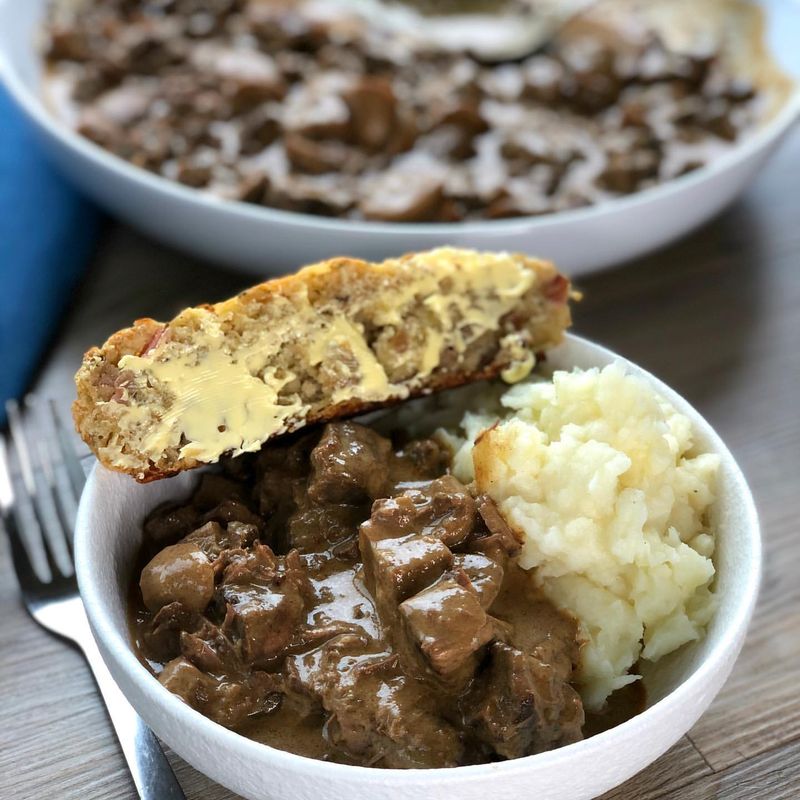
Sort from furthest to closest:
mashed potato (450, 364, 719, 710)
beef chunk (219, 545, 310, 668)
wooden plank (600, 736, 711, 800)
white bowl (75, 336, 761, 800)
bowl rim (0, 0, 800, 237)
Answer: bowl rim (0, 0, 800, 237) < wooden plank (600, 736, 711, 800) < mashed potato (450, 364, 719, 710) < beef chunk (219, 545, 310, 668) < white bowl (75, 336, 761, 800)

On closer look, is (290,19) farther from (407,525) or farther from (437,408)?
(407,525)

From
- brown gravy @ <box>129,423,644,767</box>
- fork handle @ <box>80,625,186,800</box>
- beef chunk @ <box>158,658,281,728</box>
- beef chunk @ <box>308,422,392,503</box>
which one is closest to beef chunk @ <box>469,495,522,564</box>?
brown gravy @ <box>129,423,644,767</box>

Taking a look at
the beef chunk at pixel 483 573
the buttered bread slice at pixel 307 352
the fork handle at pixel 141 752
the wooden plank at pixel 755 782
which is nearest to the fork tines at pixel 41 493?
the fork handle at pixel 141 752

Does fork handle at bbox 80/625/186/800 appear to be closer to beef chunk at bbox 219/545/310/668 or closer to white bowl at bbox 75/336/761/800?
white bowl at bbox 75/336/761/800

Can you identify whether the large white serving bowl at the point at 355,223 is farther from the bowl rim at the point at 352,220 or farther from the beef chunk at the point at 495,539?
the beef chunk at the point at 495,539

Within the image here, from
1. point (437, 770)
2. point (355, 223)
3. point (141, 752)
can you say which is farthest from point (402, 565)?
point (355, 223)

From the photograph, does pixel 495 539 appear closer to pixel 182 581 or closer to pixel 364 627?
pixel 364 627

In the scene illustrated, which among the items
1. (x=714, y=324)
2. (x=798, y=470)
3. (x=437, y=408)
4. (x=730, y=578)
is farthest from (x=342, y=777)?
(x=714, y=324)

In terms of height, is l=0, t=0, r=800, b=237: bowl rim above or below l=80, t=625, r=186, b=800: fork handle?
above
